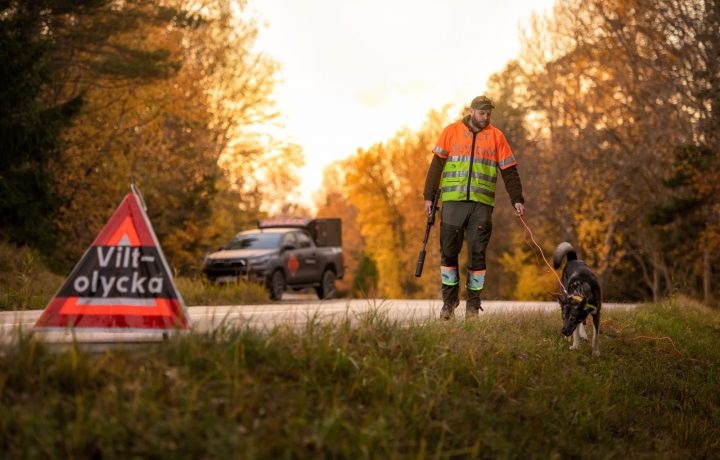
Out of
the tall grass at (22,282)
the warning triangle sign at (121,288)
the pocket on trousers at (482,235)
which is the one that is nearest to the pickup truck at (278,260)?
the tall grass at (22,282)

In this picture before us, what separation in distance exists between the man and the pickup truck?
10.3 meters

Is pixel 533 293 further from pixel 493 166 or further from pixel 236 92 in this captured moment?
pixel 493 166

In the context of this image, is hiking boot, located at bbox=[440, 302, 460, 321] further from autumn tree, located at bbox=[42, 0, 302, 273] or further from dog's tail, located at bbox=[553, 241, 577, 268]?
autumn tree, located at bbox=[42, 0, 302, 273]

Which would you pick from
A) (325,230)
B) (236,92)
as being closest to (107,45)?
(325,230)

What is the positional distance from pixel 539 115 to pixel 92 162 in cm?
2750

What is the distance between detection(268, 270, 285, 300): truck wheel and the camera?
2183 centimetres

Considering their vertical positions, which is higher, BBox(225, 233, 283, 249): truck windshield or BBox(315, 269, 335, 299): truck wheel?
BBox(225, 233, 283, 249): truck windshield

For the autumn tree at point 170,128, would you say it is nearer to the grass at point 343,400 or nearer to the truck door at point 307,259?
the truck door at point 307,259

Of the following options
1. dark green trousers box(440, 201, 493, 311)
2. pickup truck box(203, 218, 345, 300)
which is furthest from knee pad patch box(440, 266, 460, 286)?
pickup truck box(203, 218, 345, 300)

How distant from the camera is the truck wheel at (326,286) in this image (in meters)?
24.7

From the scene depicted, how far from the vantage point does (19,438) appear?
448 centimetres

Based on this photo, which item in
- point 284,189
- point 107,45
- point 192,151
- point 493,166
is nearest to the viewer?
point 493,166

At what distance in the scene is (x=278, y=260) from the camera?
72.2 ft

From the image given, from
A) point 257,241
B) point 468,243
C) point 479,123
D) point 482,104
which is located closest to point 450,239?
point 468,243
